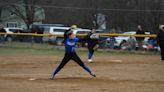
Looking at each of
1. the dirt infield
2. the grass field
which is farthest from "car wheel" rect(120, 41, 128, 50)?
the dirt infield

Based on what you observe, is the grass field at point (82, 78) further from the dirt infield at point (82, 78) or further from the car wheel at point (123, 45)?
the car wheel at point (123, 45)

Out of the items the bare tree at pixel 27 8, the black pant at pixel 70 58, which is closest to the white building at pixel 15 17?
the bare tree at pixel 27 8

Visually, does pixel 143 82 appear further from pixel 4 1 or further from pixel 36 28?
pixel 4 1

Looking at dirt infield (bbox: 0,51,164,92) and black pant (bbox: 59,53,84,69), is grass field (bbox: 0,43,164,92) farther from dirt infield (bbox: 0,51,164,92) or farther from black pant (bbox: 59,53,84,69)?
black pant (bbox: 59,53,84,69)

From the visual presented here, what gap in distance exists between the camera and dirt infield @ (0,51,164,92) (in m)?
14.5

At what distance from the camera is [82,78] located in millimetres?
17312

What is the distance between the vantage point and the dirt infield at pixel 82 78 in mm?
14453

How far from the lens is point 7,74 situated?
19.0 m

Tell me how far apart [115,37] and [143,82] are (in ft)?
78.3

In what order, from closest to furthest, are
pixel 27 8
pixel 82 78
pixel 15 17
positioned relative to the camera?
1. pixel 82 78
2. pixel 27 8
3. pixel 15 17

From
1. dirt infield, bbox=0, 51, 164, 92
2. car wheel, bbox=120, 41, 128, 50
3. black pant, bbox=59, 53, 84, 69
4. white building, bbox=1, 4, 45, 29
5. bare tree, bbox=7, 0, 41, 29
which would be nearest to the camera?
dirt infield, bbox=0, 51, 164, 92

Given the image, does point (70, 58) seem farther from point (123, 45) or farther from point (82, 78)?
point (123, 45)

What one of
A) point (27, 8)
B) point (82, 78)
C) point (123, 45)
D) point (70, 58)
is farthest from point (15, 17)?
point (70, 58)

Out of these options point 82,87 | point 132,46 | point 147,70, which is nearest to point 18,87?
point 82,87
